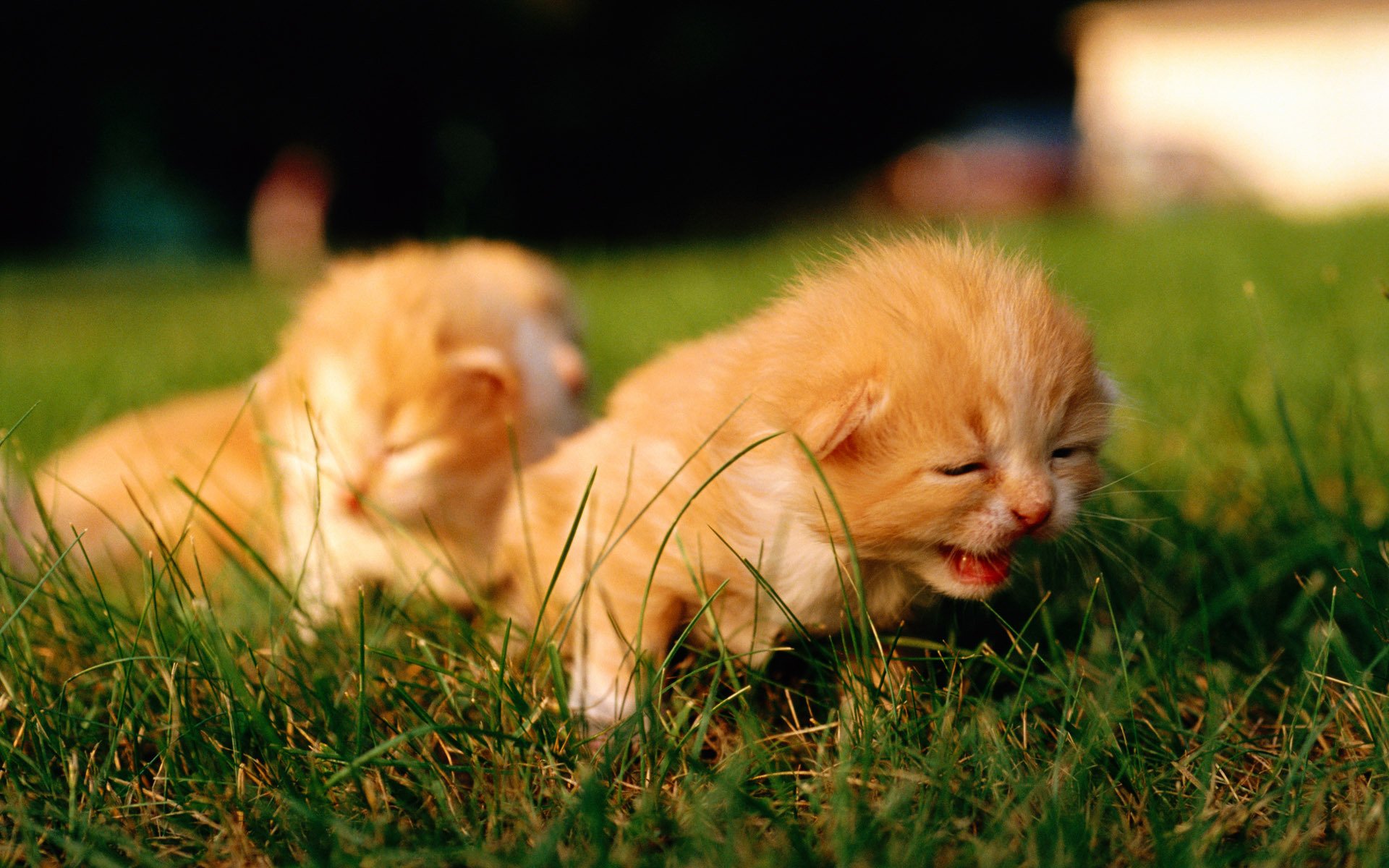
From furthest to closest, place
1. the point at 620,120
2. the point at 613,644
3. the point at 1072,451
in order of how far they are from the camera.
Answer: the point at 620,120
the point at 613,644
the point at 1072,451

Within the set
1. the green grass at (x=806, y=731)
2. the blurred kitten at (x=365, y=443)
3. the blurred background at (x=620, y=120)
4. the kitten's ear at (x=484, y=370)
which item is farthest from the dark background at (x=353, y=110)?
the green grass at (x=806, y=731)

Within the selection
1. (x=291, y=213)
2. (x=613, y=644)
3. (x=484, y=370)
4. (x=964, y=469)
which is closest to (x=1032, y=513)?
(x=964, y=469)

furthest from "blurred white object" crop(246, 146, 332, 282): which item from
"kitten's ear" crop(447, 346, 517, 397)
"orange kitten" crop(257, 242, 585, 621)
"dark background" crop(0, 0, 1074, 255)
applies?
"kitten's ear" crop(447, 346, 517, 397)

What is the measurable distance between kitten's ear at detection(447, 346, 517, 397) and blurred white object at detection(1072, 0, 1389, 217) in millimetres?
19106

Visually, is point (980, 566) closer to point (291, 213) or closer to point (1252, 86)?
point (291, 213)

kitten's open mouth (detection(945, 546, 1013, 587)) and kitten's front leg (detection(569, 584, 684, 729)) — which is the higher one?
kitten's open mouth (detection(945, 546, 1013, 587))

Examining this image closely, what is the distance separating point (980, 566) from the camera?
1.53m

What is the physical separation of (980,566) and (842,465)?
234mm

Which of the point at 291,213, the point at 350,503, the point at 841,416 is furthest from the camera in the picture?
the point at 291,213

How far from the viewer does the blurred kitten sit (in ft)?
7.20

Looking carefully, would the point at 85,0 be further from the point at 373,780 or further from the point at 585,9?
the point at 373,780

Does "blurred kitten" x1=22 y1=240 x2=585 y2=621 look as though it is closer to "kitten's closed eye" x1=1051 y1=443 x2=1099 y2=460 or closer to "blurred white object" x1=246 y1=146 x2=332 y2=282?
"kitten's closed eye" x1=1051 y1=443 x2=1099 y2=460

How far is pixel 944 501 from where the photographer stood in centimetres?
147

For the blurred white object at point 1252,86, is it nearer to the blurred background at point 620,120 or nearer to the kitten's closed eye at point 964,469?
the blurred background at point 620,120
